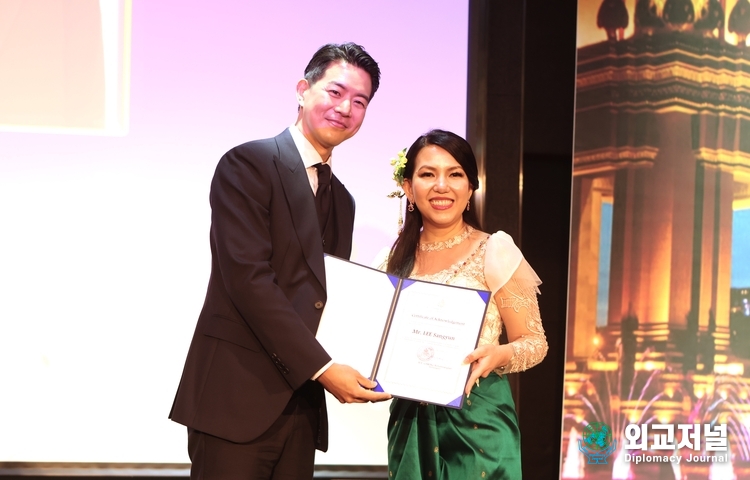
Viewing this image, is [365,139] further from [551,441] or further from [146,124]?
[551,441]

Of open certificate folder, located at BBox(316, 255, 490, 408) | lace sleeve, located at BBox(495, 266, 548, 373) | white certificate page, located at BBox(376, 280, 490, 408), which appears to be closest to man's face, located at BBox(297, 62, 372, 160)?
open certificate folder, located at BBox(316, 255, 490, 408)

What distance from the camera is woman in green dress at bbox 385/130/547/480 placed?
6.60ft

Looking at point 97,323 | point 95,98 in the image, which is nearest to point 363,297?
point 97,323

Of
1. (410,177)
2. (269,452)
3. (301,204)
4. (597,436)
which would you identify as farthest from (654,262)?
(269,452)

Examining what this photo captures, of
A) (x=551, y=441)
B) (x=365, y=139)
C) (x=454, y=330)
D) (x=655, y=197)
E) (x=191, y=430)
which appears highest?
(x=365, y=139)

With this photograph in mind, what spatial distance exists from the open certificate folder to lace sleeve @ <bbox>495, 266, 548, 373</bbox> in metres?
0.27

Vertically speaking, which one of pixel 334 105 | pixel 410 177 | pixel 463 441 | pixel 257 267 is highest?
pixel 334 105

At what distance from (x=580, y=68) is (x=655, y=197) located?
26.6 inches

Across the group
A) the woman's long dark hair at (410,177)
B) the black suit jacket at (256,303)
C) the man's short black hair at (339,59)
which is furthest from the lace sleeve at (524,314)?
the man's short black hair at (339,59)

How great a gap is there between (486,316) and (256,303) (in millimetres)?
619

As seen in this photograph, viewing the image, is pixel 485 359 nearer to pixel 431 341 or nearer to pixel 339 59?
pixel 431 341

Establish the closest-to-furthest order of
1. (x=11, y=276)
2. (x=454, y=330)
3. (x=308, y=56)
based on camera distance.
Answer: (x=454, y=330), (x=11, y=276), (x=308, y=56)

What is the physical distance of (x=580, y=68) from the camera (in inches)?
132

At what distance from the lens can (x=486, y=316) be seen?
1988 mm
